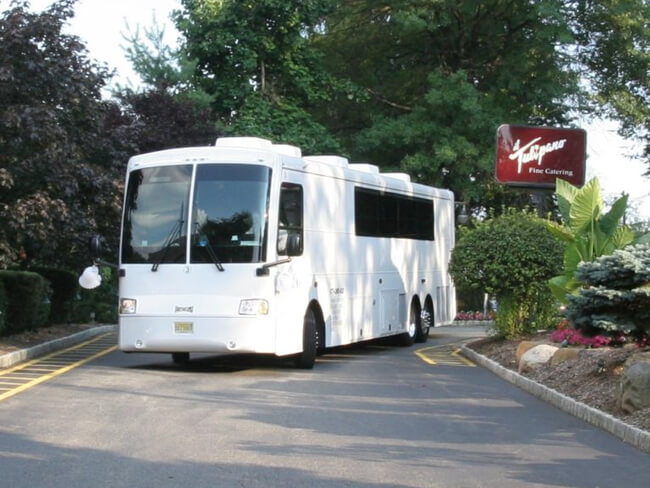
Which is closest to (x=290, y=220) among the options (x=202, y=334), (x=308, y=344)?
(x=308, y=344)

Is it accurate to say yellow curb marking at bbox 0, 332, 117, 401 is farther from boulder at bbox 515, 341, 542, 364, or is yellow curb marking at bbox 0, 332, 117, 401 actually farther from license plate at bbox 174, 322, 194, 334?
boulder at bbox 515, 341, 542, 364

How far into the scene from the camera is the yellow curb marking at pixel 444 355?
20.3 metres

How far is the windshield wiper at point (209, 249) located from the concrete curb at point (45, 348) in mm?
4023

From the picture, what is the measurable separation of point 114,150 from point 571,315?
12.5 metres

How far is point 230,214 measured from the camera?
1717 cm

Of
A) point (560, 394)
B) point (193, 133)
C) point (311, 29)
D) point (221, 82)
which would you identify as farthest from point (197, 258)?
point (311, 29)

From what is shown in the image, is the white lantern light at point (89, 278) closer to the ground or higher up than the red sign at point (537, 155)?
closer to the ground

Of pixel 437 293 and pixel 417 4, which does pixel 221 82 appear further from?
pixel 437 293

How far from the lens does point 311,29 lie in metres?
41.4

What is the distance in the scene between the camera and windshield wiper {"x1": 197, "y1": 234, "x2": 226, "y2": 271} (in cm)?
1695

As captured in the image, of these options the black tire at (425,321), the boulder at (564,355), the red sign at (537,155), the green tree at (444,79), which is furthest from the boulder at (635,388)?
the green tree at (444,79)

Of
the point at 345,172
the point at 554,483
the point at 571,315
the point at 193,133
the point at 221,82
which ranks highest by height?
the point at 221,82

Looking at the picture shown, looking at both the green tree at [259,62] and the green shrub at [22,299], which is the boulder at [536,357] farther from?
the green tree at [259,62]

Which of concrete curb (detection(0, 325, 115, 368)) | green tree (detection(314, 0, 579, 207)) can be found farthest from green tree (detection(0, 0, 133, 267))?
green tree (detection(314, 0, 579, 207))
